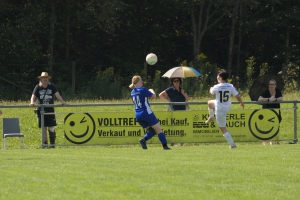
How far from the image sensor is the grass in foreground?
10289mm

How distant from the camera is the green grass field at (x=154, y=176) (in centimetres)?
1030

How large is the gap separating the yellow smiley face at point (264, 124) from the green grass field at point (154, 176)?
17.5ft

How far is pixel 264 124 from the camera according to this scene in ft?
69.3

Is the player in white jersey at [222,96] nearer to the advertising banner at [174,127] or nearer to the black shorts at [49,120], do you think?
the advertising banner at [174,127]

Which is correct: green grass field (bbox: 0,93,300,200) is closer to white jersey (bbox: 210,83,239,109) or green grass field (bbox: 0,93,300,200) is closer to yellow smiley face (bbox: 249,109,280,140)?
white jersey (bbox: 210,83,239,109)

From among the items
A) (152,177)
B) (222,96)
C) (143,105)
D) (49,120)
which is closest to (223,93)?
(222,96)

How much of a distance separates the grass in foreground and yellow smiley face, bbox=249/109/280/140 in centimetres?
601

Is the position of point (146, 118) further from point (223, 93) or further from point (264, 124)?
point (264, 124)

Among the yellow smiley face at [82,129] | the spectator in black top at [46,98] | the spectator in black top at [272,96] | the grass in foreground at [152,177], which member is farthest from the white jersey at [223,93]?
the spectator in black top at [46,98]

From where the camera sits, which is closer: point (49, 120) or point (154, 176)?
point (154, 176)

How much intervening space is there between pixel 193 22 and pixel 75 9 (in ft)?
25.5

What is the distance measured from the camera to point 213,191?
34.4ft

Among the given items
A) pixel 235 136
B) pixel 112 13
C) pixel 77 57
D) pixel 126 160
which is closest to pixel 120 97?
pixel 112 13

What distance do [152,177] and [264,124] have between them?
9981 mm
